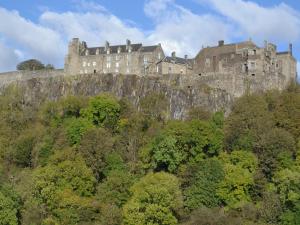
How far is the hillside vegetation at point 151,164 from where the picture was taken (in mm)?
50469

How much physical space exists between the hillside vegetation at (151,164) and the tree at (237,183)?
8 cm

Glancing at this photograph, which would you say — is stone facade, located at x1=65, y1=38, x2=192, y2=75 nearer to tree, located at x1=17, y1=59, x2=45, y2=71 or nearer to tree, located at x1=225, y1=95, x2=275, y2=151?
tree, located at x1=225, y1=95, x2=275, y2=151

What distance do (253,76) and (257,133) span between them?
10.1 metres

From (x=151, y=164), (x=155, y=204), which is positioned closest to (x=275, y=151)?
(x=151, y=164)

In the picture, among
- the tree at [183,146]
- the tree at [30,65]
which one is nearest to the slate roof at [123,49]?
the tree at [30,65]

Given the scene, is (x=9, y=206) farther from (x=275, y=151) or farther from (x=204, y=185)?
(x=275, y=151)

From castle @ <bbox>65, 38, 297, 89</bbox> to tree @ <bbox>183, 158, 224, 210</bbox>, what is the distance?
15.2 metres

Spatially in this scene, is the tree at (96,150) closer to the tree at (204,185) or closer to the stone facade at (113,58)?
the tree at (204,185)

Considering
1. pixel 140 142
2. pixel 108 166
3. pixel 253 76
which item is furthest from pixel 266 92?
pixel 108 166

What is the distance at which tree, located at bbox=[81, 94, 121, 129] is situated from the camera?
65562mm

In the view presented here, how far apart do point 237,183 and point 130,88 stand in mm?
20803

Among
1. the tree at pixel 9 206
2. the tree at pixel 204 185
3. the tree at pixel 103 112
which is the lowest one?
the tree at pixel 9 206

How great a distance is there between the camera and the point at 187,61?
7706cm

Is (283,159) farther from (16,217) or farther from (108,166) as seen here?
(16,217)
